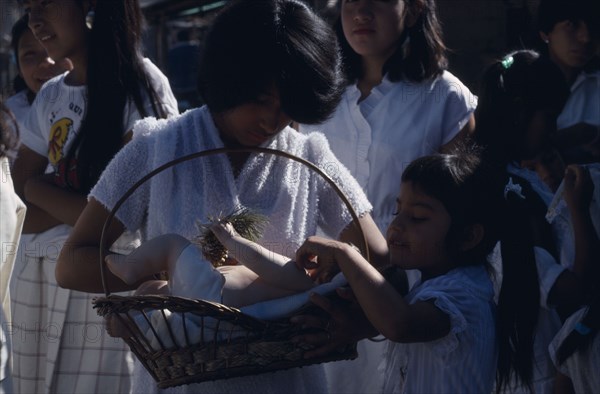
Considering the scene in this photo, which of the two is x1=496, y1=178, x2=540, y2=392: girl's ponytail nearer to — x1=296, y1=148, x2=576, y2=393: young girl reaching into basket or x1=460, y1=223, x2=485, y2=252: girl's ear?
x1=296, y1=148, x2=576, y2=393: young girl reaching into basket

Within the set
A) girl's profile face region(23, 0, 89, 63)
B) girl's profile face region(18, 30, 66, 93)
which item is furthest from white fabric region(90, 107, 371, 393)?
girl's profile face region(18, 30, 66, 93)

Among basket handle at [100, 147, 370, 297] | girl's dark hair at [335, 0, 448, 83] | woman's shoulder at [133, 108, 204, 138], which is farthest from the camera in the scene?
girl's dark hair at [335, 0, 448, 83]

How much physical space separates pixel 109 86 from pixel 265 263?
4.63ft

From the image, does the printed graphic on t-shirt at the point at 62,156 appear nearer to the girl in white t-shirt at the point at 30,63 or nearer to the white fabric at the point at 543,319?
the girl in white t-shirt at the point at 30,63

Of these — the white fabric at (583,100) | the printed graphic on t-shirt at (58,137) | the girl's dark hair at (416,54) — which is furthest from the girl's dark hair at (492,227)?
the white fabric at (583,100)

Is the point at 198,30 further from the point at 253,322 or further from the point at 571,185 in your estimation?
the point at 253,322

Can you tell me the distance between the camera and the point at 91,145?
313 centimetres

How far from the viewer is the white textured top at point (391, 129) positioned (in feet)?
10.8

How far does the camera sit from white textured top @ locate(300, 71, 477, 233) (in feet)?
10.8

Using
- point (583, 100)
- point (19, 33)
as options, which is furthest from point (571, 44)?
point (19, 33)

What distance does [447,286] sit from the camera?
2164mm

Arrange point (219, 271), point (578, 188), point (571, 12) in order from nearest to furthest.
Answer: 1. point (219, 271)
2. point (578, 188)
3. point (571, 12)

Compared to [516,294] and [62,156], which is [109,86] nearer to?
[62,156]

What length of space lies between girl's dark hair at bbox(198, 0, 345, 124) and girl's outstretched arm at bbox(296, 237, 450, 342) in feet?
1.24
